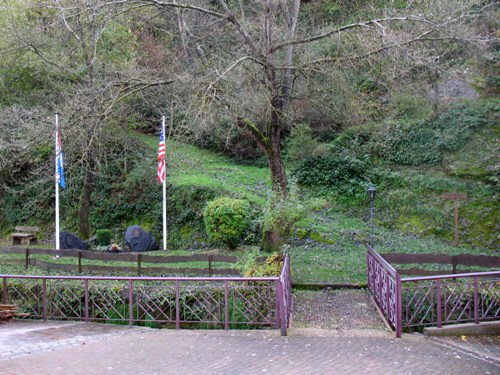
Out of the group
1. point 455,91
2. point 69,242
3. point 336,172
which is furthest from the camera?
point 455,91

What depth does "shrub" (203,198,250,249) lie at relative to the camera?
1609 centimetres

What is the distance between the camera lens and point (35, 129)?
14.9 m

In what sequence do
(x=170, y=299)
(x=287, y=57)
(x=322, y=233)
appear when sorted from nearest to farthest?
(x=170, y=299), (x=287, y=57), (x=322, y=233)

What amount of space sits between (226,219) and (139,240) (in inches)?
165

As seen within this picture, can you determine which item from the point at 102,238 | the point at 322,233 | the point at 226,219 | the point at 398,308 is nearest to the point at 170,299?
the point at 398,308

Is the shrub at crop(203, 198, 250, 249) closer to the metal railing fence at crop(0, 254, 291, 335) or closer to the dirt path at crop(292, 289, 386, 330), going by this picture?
the dirt path at crop(292, 289, 386, 330)

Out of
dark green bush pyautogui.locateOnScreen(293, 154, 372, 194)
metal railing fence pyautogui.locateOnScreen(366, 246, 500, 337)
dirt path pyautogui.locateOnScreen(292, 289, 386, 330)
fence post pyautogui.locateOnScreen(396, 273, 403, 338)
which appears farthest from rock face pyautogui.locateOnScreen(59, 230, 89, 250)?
fence post pyautogui.locateOnScreen(396, 273, 403, 338)

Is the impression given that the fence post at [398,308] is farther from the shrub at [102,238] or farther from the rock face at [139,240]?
the shrub at [102,238]

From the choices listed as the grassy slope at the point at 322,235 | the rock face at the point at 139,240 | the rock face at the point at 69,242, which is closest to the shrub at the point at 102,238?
the rock face at the point at 69,242

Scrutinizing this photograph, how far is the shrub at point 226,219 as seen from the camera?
52.8 feet

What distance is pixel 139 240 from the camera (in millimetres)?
18328

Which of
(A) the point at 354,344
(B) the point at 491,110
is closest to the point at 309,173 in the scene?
(B) the point at 491,110

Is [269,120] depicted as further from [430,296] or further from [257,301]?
[430,296]

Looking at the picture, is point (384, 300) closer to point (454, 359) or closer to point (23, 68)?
point (454, 359)
